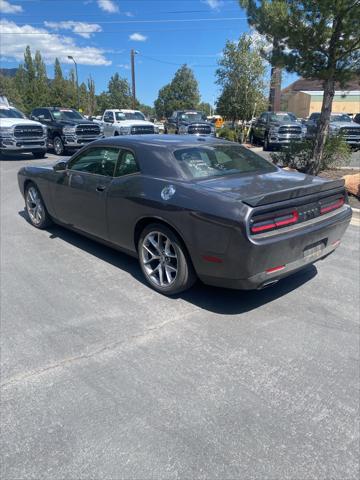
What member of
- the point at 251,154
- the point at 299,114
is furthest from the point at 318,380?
the point at 299,114

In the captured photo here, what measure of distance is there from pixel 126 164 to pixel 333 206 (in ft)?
7.43

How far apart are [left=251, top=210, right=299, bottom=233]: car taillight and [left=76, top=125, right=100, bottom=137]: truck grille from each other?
47.9 ft

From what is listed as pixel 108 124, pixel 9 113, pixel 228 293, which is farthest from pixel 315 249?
pixel 108 124

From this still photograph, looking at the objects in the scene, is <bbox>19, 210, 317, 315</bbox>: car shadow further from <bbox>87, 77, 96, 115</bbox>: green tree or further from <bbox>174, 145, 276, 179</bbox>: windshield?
<bbox>87, 77, 96, 115</bbox>: green tree

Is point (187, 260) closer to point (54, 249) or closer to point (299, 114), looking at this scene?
point (54, 249)

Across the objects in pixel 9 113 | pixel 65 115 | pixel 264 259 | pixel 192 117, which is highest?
pixel 9 113

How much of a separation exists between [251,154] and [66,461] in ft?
12.7

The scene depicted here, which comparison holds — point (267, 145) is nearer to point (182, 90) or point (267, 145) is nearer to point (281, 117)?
point (281, 117)

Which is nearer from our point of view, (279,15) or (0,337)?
(0,337)

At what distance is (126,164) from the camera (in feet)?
14.6

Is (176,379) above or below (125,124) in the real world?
below

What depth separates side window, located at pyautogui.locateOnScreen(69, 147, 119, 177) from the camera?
4660 millimetres

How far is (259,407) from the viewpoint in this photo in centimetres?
257

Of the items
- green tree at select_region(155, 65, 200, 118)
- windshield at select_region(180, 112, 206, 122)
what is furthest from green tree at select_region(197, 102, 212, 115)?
windshield at select_region(180, 112, 206, 122)
